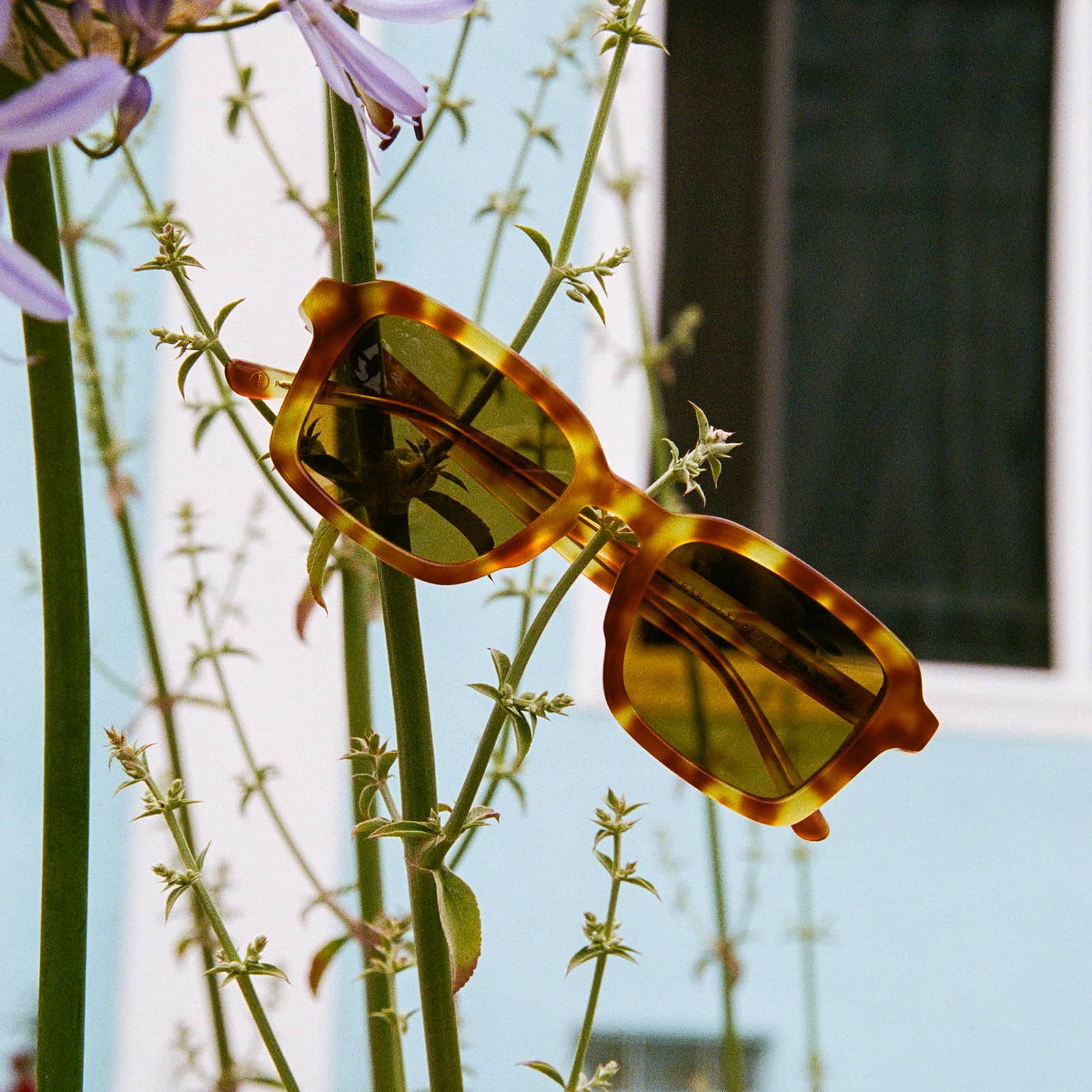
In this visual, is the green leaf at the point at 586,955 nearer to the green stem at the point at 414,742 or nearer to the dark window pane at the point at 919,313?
the green stem at the point at 414,742

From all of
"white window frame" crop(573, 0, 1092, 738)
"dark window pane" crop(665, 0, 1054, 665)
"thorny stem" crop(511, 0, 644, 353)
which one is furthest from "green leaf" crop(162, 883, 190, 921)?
"dark window pane" crop(665, 0, 1054, 665)

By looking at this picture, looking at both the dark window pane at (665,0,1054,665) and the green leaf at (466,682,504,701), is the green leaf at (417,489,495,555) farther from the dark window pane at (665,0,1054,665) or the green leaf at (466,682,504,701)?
the dark window pane at (665,0,1054,665)

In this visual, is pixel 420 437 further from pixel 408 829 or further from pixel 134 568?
pixel 134 568

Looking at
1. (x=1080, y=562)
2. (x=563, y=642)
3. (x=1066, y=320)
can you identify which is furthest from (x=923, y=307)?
(x=563, y=642)

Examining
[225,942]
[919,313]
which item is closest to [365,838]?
[225,942]

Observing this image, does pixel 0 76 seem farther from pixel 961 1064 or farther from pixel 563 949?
pixel 961 1064

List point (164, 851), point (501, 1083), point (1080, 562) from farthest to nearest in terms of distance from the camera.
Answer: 1. point (1080, 562)
2. point (501, 1083)
3. point (164, 851)

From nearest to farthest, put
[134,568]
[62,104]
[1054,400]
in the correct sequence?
[62,104]
[134,568]
[1054,400]
